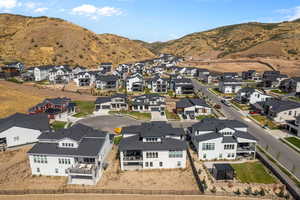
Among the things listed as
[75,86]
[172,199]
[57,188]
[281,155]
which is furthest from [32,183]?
[75,86]

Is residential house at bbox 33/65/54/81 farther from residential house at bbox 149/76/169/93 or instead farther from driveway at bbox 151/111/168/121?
driveway at bbox 151/111/168/121

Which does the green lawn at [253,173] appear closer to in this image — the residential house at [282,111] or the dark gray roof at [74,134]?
the dark gray roof at [74,134]

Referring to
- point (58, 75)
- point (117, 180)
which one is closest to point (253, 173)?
point (117, 180)

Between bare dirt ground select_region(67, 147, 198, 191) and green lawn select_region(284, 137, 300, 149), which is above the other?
green lawn select_region(284, 137, 300, 149)

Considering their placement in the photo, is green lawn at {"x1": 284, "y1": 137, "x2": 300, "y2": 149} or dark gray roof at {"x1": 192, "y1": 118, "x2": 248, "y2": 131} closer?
dark gray roof at {"x1": 192, "y1": 118, "x2": 248, "y2": 131}

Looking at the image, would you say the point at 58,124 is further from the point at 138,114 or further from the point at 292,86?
the point at 292,86

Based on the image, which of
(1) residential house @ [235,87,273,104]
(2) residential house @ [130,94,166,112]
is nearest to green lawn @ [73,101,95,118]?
(2) residential house @ [130,94,166,112]
